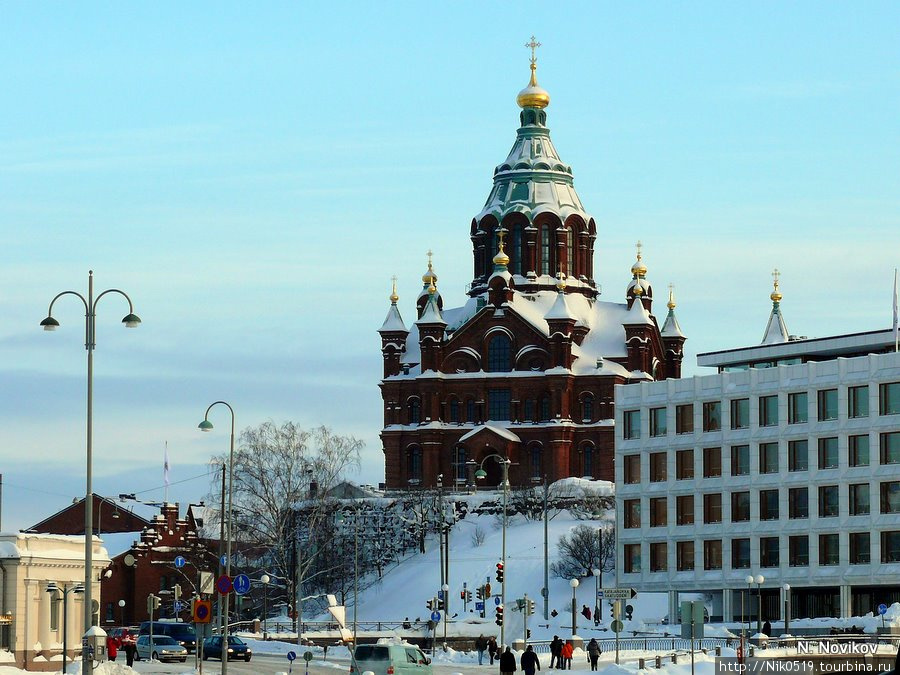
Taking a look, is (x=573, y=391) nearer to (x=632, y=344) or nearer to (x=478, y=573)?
(x=632, y=344)

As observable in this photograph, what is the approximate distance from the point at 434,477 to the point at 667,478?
125 feet

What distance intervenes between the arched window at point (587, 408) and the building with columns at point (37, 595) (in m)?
76.5

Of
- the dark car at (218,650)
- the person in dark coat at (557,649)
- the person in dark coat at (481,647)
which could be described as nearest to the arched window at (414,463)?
the person in dark coat at (481,647)

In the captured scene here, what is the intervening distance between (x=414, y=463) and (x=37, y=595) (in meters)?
80.1

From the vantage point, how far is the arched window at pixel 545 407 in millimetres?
140000

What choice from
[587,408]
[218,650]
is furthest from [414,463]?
[218,650]

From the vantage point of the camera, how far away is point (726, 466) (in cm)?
10094

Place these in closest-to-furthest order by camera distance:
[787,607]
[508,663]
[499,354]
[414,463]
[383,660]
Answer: [383,660] < [508,663] < [787,607] < [414,463] < [499,354]

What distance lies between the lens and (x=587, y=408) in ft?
461

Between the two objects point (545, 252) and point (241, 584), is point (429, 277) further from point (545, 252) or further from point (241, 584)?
point (241, 584)

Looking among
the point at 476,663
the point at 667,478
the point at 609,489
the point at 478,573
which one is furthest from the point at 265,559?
the point at 476,663

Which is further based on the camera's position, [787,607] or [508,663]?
[787,607]

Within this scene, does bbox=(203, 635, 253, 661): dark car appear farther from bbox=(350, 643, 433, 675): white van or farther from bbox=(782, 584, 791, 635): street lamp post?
bbox=(782, 584, 791, 635): street lamp post

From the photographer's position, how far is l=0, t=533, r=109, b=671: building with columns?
61781 millimetres
